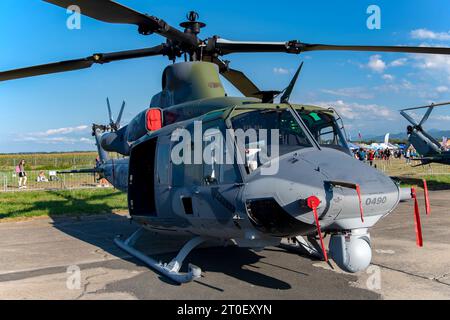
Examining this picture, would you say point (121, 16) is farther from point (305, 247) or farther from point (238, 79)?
point (305, 247)

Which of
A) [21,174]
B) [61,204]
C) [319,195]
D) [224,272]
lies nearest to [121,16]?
[319,195]

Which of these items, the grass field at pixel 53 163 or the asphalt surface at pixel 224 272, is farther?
the grass field at pixel 53 163

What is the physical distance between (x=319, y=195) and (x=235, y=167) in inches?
47.4

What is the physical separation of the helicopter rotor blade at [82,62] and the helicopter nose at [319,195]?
4.09m

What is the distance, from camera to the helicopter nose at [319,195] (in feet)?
15.6

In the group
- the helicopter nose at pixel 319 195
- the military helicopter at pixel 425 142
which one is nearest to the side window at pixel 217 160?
the helicopter nose at pixel 319 195

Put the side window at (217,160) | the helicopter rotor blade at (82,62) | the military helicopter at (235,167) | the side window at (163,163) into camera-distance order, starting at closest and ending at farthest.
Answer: the military helicopter at (235,167), the side window at (217,160), the side window at (163,163), the helicopter rotor blade at (82,62)

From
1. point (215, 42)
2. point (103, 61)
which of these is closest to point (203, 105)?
point (215, 42)

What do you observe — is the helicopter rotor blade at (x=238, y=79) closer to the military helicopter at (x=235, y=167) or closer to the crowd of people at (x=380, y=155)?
the military helicopter at (x=235, y=167)

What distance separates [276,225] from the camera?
4.97 metres

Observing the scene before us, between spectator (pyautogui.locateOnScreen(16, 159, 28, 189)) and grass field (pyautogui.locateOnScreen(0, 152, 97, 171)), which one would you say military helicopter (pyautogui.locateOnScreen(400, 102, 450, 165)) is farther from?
grass field (pyautogui.locateOnScreen(0, 152, 97, 171))

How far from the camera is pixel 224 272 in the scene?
6.63 m
